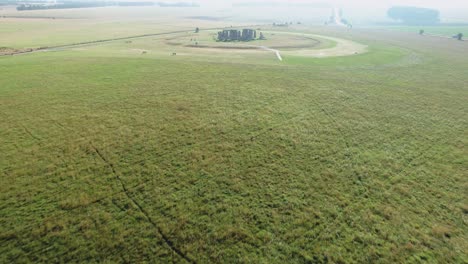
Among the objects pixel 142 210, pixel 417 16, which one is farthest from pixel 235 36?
pixel 417 16

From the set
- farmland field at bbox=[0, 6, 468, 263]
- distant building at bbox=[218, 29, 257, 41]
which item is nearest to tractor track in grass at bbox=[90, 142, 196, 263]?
farmland field at bbox=[0, 6, 468, 263]

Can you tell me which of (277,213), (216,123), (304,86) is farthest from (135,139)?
(304,86)

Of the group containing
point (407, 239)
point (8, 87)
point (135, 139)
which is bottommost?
point (407, 239)

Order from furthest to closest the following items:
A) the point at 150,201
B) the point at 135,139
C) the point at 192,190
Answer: the point at 135,139, the point at 192,190, the point at 150,201

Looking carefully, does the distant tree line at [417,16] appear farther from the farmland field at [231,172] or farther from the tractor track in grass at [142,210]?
the tractor track in grass at [142,210]

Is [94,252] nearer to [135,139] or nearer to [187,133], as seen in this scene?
[135,139]

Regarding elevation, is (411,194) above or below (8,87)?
below
